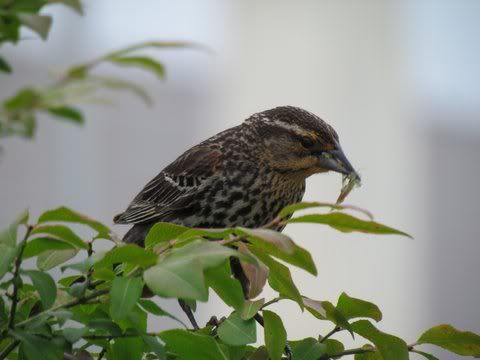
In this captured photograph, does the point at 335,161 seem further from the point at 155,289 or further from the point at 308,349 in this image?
the point at 155,289

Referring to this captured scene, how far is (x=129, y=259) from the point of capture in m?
1.59

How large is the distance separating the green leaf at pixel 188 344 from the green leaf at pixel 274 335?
0.40 feet

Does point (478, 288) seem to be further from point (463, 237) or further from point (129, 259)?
point (129, 259)

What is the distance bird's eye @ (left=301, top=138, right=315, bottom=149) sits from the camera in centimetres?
362

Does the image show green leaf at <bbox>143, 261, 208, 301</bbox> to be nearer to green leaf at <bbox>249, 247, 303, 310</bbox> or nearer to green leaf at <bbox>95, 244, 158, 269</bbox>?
green leaf at <bbox>95, 244, 158, 269</bbox>

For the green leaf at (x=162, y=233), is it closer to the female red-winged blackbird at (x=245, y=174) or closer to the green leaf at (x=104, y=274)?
the green leaf at (x=104, y=274)

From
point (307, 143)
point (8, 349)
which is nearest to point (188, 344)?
point (8, 349)

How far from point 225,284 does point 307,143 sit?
202 centimetres

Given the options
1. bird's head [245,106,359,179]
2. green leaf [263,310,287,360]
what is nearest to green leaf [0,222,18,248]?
green leaf [263,310,287,360]

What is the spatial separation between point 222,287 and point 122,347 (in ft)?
0.80

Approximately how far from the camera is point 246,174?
12.6 feet

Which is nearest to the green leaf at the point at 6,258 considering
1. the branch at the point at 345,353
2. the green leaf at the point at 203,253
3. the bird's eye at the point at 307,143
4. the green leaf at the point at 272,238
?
the green leaf at the point at 203,253

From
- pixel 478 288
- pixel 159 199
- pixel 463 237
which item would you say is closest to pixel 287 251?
pixel 159 199

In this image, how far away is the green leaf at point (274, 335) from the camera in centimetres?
182
